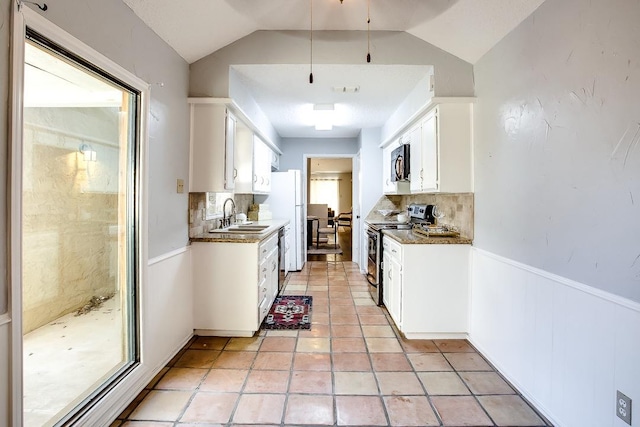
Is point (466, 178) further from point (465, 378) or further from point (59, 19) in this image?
point (59, 19)

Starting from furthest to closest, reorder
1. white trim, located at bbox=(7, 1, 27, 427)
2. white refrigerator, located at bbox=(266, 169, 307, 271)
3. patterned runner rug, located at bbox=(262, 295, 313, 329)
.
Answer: white refrigerator, located at bbox=(266, 169, 307, 271), patterned runner rug, located at bbox=(262, 295, 313, 329), white trim, located at bbox=(7, 1, 27, 427)

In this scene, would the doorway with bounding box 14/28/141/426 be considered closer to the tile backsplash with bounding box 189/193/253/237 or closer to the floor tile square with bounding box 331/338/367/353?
the tile backsplash with bounding box 189/193/253/237

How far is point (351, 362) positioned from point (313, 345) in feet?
1.31

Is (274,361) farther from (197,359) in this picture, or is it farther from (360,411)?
(360,411)

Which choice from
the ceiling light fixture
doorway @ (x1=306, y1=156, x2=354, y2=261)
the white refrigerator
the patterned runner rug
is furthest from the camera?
doorway @ (x1=306, y1=156, x2=354, y2=261)

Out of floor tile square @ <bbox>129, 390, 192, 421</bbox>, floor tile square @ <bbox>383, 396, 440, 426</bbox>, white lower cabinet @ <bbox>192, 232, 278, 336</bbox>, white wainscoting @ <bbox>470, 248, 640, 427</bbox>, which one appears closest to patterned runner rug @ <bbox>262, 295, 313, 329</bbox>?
white lower cabinet @ <bbox>192, 232, 278, 336</bbox>

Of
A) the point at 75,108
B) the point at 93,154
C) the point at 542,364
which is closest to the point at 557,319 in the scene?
the point at 542,364

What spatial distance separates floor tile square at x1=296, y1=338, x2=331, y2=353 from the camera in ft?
8.28

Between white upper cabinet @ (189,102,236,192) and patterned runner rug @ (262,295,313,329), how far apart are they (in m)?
1.39

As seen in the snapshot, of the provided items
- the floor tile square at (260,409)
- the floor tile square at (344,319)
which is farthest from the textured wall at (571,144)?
the floor tile square at (260,409)

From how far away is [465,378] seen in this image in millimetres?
2121

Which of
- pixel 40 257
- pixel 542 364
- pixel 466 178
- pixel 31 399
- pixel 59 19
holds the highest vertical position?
pixel 59 19

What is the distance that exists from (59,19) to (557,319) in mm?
2837

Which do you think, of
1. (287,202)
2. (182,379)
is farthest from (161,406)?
(287,202)
